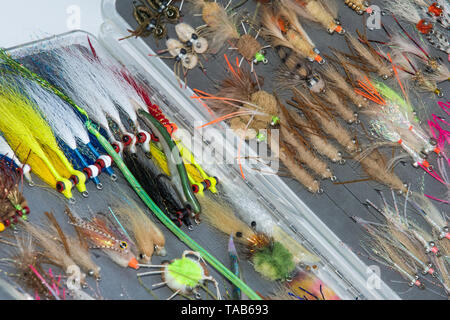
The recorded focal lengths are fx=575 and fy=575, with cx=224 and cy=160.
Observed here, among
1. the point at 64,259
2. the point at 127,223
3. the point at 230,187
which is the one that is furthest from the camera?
the point at 230,187

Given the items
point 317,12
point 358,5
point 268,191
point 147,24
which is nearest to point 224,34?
point 147,24

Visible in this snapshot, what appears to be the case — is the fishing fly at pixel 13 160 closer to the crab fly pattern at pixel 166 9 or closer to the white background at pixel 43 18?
the white background at pixel 43 18

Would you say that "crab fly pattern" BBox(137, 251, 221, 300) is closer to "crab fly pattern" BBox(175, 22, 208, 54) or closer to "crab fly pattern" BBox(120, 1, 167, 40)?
"crab fly pattern" BBox(175, 22, 208, 54)

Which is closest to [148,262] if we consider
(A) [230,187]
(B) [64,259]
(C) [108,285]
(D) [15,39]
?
(C) [108,285]

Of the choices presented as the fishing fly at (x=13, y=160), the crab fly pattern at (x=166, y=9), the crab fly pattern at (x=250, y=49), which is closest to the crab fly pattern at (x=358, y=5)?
the crab fly pattern at (x=250, y=49)

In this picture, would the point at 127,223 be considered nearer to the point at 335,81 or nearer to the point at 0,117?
the point at 0,117
